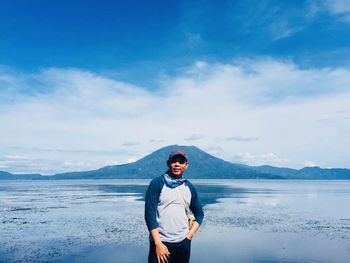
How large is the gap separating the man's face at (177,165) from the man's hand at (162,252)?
3.72ft

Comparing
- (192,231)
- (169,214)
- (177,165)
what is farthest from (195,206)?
(177,165)

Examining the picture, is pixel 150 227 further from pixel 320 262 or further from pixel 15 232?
pixel 15 232

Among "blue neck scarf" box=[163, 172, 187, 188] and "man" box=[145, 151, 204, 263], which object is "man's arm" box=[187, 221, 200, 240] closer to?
"man" box=[145, 151, 204, 263]

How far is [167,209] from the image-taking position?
19.5ft

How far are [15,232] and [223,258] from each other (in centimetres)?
1855

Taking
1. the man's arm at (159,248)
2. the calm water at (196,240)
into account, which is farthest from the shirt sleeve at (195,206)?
the calm water at (196,240)

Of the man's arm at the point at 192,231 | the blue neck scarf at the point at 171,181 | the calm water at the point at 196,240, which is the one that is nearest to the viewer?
the blue neck scarf at the point at 171,181

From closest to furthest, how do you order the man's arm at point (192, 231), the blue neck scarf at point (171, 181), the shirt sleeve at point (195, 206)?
the blue neck scarf at point (171, 181) → the man's arm at point (192, 231) → the shirt sleeve at point (195, 206)

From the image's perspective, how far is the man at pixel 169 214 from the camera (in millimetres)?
5805

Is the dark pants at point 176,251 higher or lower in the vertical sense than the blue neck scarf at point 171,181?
lower

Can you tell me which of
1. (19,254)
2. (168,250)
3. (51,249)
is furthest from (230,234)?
(168,250)

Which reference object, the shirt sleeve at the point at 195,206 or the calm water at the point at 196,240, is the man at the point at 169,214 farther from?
the calm water at the point at 196,240

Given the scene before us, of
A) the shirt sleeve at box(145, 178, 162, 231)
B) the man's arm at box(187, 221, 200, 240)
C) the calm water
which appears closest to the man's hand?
the shirt sleeve at box(145, 178, 162, 231)

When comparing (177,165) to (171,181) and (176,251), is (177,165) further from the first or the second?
(176,251)
